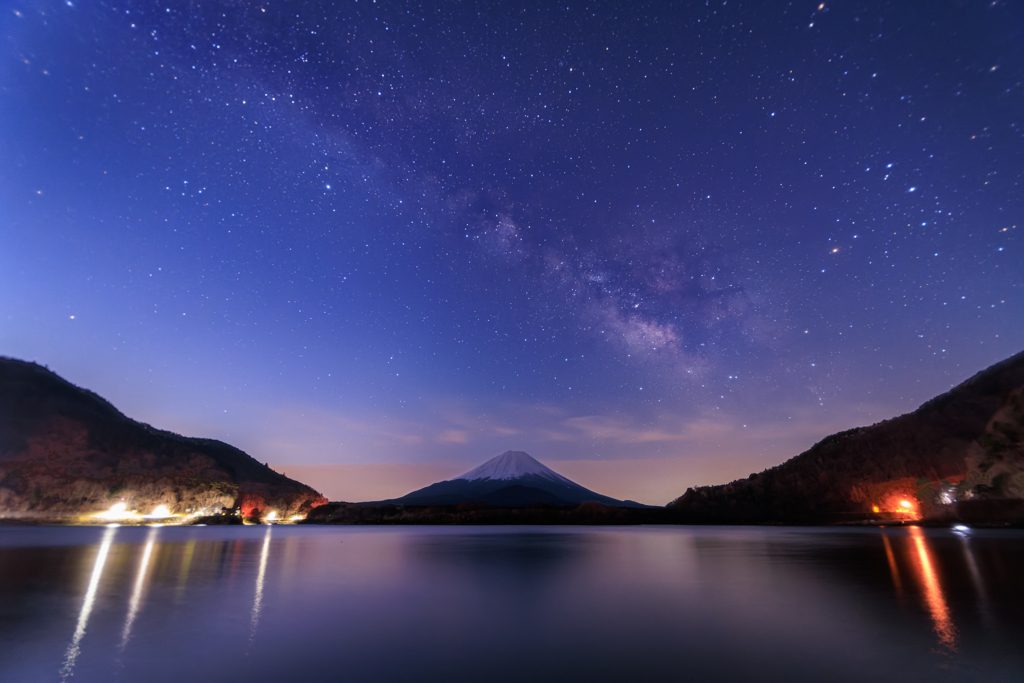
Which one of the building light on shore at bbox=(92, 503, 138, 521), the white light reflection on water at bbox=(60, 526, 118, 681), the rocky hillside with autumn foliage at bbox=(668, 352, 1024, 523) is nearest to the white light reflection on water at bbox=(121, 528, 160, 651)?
the white light reflection on water at bbox=(60, 526, 118, 681)

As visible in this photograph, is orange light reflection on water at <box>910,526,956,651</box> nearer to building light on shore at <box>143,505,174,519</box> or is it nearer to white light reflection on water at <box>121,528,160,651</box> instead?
white light reflection on water at <box>121,528,160,651</box>

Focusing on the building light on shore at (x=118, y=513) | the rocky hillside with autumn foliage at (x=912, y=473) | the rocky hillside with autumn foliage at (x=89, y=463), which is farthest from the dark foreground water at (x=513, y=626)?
the rocky hillside with autumn foliage at (x=89, y=463)

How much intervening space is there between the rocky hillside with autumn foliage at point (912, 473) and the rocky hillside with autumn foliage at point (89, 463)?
4817 inches

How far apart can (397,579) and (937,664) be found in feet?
47.2

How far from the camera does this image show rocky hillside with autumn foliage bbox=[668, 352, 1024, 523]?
48.0 metres

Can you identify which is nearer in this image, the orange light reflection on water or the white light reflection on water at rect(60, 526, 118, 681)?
the white light reflection on water at rect(60, 526, 118, 681)

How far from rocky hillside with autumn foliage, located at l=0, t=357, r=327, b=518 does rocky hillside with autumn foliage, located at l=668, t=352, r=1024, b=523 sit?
12235 centimetres

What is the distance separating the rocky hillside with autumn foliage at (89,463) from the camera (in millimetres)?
86000

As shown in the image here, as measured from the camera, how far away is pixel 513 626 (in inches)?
350

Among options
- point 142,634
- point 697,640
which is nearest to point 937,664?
point 697,640

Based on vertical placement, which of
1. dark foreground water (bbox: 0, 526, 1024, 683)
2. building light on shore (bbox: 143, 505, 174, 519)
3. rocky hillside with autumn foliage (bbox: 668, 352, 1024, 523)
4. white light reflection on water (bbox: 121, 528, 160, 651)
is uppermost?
Result: rocky hillside with autumn foliage (bbox: 668, 352, 1024, 523)

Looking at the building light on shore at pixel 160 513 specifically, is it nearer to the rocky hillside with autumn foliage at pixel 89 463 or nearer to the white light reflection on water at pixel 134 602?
the rocky hillside with autumn foliage at pixel 89 463

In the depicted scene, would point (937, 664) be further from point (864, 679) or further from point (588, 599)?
point (588, 599)

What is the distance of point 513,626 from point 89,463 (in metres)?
152
